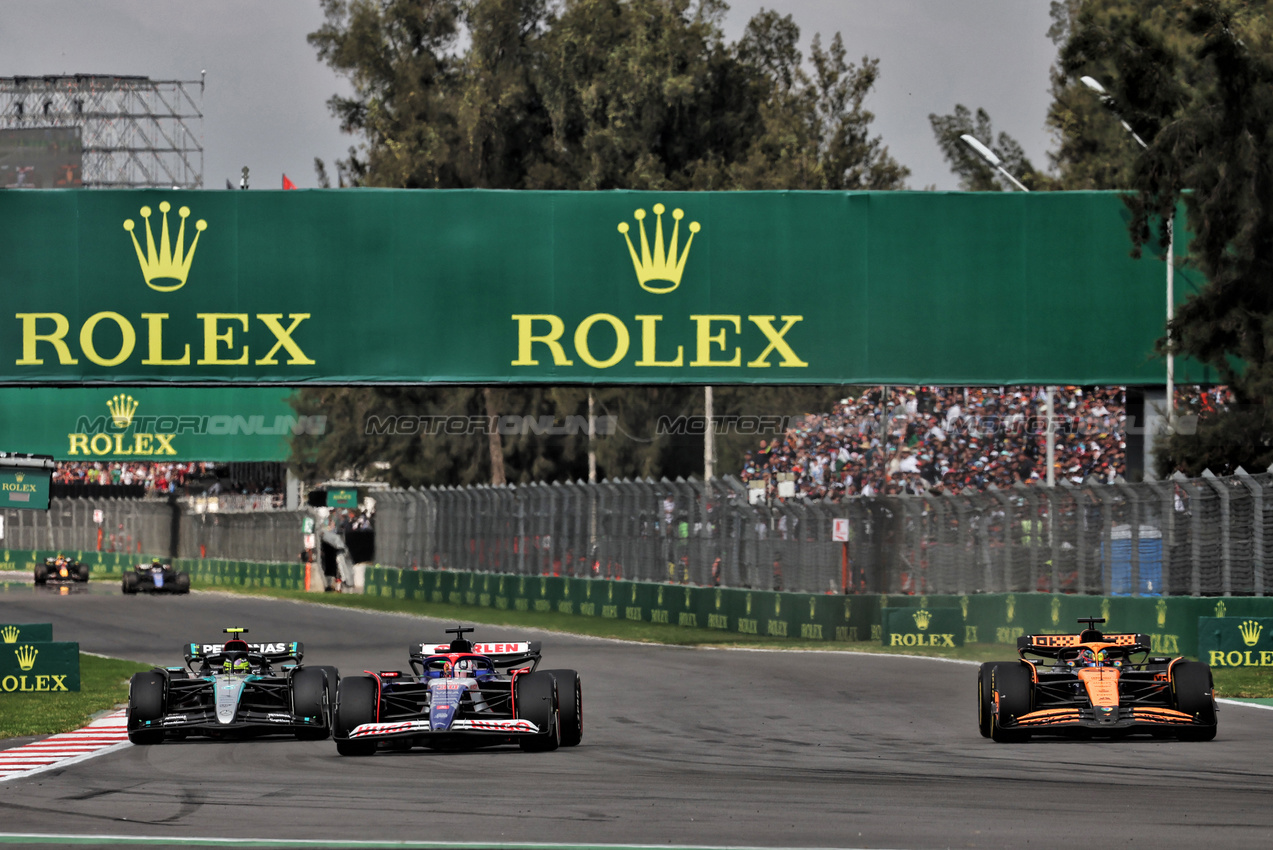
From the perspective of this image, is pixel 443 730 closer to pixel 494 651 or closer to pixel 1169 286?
pixel 494 651

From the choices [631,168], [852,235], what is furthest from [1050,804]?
[631,168]

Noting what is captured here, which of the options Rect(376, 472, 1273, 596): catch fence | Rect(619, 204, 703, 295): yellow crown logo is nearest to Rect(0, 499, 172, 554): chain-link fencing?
Rect(376, 472, 1273, 596): catch fence

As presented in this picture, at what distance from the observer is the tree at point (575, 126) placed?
186 ft

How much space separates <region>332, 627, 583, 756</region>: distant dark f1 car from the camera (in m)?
13.0

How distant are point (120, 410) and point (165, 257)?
47.9 metres

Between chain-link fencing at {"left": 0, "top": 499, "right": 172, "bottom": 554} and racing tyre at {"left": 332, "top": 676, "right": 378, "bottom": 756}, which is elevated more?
chain-link fencing at {"left": 0, "top": 499, "right": 172, "bottom": 554}

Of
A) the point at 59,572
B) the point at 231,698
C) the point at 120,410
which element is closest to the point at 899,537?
the point at 231,698

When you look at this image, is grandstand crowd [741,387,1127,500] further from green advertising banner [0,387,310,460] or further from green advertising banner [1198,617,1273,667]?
green advertising banner [0,387,310,460]

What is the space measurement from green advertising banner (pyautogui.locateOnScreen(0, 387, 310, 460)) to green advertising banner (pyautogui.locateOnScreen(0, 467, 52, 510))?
37923mm

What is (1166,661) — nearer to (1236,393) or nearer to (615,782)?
(615,782)

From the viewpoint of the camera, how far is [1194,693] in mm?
13414

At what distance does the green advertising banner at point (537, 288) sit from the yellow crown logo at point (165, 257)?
1.0 inches

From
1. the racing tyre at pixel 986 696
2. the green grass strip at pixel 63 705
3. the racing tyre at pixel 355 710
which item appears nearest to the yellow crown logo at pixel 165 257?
the green grass strip at pixel 63 705

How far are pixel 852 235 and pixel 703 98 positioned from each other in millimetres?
37577
